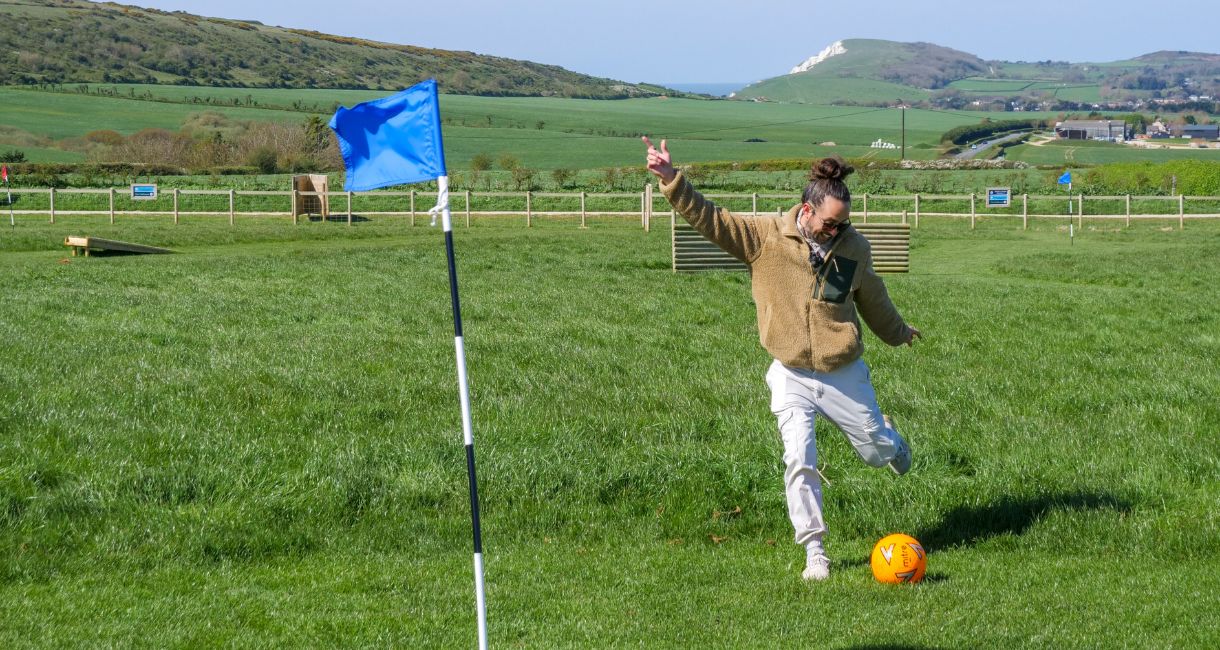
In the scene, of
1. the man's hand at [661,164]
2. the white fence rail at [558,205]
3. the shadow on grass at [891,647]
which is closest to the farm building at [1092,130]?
the white fence rail at [558,205]

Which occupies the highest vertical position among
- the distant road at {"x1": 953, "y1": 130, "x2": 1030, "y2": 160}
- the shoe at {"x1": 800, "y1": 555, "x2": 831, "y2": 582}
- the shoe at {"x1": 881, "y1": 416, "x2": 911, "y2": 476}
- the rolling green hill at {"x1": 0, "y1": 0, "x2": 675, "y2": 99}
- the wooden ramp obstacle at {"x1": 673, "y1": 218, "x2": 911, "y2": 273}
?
the rolling green hill at {"x1": 0, "y1": 0, "x2": 675, "y2": 99}

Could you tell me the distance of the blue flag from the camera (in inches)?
210

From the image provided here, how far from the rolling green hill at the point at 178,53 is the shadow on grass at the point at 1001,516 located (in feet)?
481

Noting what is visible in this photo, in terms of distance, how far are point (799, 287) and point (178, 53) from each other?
556 feet

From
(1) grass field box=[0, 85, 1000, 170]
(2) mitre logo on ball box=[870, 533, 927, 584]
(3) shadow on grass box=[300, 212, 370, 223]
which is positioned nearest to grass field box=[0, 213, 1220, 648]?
(2) mitre logo on ball box=[870, 533, 927, 584]

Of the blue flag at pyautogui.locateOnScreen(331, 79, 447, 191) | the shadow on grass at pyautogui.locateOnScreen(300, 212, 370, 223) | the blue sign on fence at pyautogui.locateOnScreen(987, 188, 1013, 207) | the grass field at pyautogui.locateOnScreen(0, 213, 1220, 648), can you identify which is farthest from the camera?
the blue sign on fence at pyautogui.locateOnScreen(987, 188, 1013, 207)

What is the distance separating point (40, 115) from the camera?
116m

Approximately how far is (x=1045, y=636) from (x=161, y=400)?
7448mm

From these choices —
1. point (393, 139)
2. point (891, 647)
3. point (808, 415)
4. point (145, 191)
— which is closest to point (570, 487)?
point (808, 415)

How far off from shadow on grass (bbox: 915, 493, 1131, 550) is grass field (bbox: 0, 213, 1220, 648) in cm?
3

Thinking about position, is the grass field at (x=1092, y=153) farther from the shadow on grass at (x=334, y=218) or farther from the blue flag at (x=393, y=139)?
the blue flag at (x=393, y=139)

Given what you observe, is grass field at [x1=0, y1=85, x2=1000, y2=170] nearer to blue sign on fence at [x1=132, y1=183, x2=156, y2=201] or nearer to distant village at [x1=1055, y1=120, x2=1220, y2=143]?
distant village at [x1=1055, y1=120, x2=1220, y2=143]

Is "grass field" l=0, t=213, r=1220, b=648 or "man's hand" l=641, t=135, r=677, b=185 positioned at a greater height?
"man's hand" l=641, t=135, r=677, b=185

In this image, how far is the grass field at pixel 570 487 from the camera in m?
6.14
